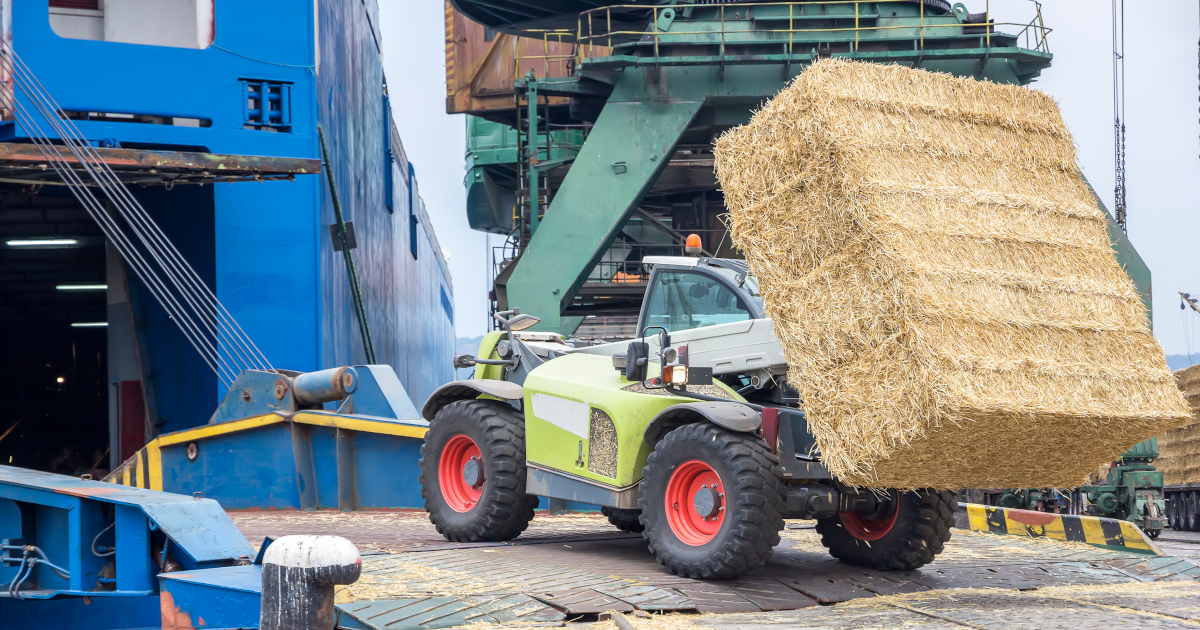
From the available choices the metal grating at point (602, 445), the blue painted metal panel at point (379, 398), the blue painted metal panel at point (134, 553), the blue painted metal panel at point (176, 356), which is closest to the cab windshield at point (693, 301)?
the metal grating at point (602, 445)

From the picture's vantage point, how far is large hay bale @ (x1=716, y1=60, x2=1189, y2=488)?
6566 millimetres

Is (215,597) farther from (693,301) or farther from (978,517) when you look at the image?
(978,517)

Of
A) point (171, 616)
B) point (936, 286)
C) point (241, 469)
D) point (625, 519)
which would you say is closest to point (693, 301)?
Result: point (936, 286)

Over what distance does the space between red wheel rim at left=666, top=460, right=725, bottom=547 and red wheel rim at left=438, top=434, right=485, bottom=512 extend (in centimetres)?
228

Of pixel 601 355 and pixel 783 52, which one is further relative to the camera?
pixel 783 52

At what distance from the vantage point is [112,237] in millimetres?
13852

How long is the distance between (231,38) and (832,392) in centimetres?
1100

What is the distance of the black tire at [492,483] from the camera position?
8.74 m

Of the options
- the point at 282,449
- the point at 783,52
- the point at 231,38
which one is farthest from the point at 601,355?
the point at 783,52

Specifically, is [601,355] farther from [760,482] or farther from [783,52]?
[783,52]

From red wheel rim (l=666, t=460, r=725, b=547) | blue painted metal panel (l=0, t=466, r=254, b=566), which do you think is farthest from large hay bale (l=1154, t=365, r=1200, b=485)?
blue painted metal panel (l=0, t=466, r=254, b=566)

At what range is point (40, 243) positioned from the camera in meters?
19.9

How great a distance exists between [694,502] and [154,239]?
31.2 feet

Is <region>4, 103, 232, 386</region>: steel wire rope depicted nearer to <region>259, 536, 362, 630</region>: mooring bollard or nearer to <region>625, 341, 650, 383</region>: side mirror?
<region>625, 341, 650, 383</region>: side mirror
